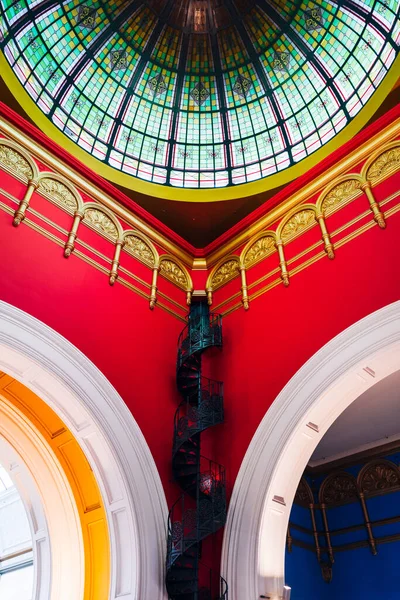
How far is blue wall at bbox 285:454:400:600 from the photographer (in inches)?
509

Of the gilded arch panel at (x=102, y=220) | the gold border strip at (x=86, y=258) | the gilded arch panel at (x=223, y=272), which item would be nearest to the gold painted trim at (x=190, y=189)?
the gilded arch panel at (x=102, y=220)

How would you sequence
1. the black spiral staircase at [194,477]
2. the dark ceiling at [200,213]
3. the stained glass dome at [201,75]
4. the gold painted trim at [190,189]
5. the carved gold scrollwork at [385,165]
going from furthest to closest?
the dark ceiling at [200,213] → the stained glass dome at [201,75] → the gold painted trim at [190,189] → the carved gold scrollwork at [385,165] → the black spiral staircase at [194,477]

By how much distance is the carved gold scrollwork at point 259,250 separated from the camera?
1216 centimetres

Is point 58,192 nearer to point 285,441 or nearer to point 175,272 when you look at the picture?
point 175,272

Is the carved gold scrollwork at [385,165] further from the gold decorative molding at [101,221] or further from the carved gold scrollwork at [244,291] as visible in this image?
the gold decorative molding at [101,221]

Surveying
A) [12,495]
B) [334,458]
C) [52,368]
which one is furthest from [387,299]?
[12,495]

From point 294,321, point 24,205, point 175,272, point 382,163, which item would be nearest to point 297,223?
point 382,163

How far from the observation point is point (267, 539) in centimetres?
869

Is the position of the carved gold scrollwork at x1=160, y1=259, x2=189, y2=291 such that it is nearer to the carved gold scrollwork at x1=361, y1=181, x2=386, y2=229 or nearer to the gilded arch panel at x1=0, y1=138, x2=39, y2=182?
the gilded arch panel at x1=0, y1=138, x2=39, y2=182

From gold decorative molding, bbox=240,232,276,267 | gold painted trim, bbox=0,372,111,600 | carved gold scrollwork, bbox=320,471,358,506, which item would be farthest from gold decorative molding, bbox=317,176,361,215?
carved gold scrollwork, bbox=320,471,358,506

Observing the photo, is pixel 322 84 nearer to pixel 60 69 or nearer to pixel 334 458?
pixel 60 69

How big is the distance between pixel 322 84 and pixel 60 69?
25.4 feet

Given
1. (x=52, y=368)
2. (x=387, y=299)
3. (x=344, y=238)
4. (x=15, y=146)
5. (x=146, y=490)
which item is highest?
(x=15, y=146)

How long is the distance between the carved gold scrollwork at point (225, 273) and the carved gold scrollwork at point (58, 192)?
4228 mm
